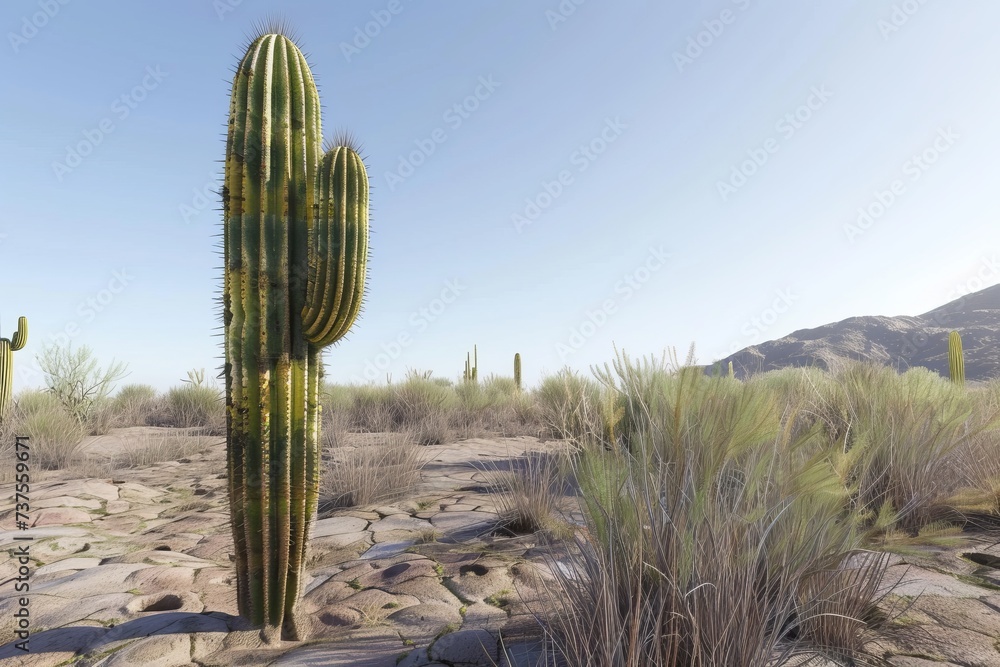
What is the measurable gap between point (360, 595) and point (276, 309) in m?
1.43

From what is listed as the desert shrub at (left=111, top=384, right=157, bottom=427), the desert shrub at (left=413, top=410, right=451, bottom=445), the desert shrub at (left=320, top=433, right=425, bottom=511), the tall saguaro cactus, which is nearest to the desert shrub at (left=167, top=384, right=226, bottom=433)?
the desert shrub at (left=111, top=384, right=157, bottom=427)

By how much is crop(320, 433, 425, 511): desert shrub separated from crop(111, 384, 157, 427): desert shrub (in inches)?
302

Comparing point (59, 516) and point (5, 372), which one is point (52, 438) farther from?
point (59, 516)

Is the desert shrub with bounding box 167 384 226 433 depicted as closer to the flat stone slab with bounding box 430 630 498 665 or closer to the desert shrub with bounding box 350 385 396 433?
the desert shrub with bounding box 350 385 396 433

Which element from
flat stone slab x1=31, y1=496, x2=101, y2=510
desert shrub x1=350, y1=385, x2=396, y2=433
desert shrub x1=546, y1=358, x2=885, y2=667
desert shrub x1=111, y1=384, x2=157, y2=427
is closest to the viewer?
desert shrub x1=546, y1=358, x2=885, y2=667

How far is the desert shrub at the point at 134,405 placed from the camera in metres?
11.1

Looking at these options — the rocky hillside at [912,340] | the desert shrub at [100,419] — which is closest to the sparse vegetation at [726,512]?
the desert shrub at [100,419]

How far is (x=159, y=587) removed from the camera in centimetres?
299

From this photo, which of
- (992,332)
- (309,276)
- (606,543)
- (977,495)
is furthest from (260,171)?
(992,332)

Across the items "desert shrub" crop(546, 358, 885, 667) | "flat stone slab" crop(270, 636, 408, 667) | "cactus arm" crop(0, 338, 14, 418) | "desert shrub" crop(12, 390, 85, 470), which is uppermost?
"cactus arm" crop(0, 338, 14, 418)

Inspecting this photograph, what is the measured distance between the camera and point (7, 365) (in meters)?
9.18

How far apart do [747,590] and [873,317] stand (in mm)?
47566

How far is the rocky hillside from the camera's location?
28531 millimetres

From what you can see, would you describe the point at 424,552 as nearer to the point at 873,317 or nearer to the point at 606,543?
the point at 606,543
